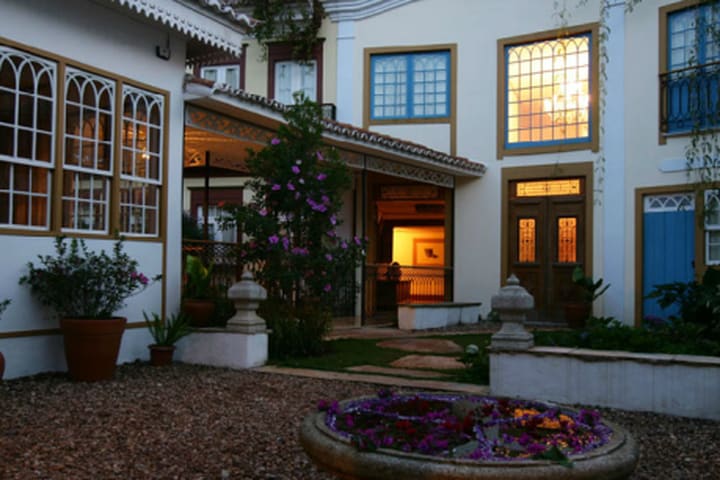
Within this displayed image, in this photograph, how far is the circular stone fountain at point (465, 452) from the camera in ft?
8.04

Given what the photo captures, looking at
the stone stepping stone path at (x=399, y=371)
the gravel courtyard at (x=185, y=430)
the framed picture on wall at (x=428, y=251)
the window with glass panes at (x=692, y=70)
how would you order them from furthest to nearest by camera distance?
the framed picture on wall at (x=428, y=251), the window with glass panes at (x=692, y=70), the stone stepping stone path at (x=399, y=371), the gravel courtyard at (x=185, y=430)

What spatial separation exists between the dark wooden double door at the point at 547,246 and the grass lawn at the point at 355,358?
11.5ft

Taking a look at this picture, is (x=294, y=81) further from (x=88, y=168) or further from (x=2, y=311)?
(x=2, y=311)

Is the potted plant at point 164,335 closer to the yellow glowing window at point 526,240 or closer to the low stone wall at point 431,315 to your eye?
the low stone wall at point 431,315

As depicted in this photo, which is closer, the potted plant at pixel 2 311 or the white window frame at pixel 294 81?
the potted plant at pixel 2 311

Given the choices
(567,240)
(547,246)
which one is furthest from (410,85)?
(567,240)

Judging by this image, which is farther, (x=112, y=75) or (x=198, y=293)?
(x=198, y=293)

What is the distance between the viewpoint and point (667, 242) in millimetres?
11539

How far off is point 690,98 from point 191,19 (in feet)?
25.4

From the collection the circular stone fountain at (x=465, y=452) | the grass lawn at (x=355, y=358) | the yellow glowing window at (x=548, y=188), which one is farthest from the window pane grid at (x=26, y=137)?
the yellow glowing window at (x=548, y=188)

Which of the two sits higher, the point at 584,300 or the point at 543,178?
the point at 543,178

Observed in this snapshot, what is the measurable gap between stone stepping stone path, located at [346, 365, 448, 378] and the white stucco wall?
2.35 meters

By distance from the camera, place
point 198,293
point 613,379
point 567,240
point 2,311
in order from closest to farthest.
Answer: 1. point 613,379
2. point 2,311
3. point 198,293
4. point 567,240

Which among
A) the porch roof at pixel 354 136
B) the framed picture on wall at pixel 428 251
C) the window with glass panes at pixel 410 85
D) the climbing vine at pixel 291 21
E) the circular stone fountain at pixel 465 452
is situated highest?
the climbing vine at pixel 291 21
